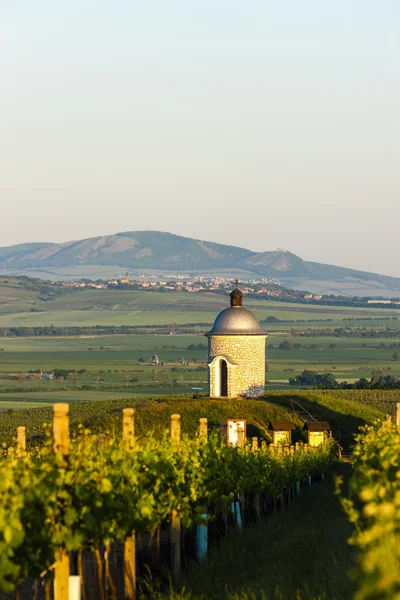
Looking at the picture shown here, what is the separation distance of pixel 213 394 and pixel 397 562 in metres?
50.4

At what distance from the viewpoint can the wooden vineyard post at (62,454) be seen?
12039 mm

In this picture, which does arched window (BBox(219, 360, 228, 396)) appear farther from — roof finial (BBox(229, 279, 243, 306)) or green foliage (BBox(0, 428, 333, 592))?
green foliage (BBox(0, 428, 333, 592))

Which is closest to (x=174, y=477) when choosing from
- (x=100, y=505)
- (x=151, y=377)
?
(x=100, y=505)

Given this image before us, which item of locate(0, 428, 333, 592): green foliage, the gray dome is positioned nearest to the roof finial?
the gray dome

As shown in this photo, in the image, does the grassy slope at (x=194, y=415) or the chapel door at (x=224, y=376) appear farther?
the chapel door at (x=224, y=376)

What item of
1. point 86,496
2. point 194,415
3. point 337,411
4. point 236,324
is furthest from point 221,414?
point 86,496

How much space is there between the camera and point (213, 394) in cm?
5716

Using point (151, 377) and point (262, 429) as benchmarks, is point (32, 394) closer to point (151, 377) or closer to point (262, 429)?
point (151, 377)

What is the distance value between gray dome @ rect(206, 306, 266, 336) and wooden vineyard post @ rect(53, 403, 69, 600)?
143 ft

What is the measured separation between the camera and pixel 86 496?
39.4ft

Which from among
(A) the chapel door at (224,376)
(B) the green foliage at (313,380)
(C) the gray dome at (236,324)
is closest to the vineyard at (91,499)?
(C) the gray dome at (236,324)

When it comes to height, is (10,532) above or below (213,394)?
above

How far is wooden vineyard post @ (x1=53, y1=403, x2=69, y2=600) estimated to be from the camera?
12.0 m

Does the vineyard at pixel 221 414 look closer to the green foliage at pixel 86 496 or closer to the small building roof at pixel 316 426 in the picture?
the small building roof at pixel 316 426
